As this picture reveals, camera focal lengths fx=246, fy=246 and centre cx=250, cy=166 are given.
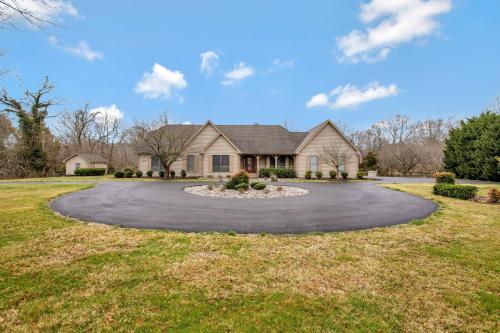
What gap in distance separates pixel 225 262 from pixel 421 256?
13.3ft

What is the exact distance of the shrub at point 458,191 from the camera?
41.3 ft

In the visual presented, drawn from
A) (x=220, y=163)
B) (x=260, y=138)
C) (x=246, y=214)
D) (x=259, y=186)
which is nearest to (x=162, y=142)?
(x=220, y=163)

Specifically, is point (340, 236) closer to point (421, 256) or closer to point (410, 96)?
point (421, 256)

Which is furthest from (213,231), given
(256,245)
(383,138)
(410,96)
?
(383,138)

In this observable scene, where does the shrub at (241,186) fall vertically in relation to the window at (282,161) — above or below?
below

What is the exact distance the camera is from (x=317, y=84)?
32.1 m

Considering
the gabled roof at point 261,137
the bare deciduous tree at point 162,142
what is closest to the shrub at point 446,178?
the gabled roof at point 261,137

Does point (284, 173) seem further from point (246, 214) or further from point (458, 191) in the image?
point (246, 214)

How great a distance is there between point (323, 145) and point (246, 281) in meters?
25.4

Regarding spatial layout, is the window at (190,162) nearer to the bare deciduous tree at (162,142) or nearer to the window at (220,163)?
the bare deciduous tree at (162,142)

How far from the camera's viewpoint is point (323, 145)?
90.7 feet

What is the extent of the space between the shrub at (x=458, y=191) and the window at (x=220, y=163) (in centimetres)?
1911

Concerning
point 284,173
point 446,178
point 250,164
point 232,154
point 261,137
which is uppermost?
point 261,137

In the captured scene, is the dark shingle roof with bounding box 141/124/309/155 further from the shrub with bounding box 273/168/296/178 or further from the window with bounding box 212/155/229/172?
the window with bounding box 212/155/229/172
